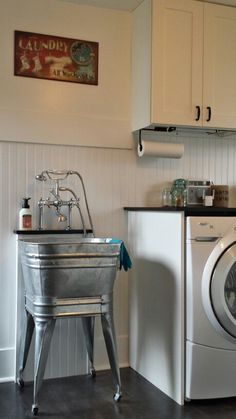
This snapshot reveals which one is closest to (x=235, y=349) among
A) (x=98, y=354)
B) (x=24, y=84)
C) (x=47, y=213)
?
(x=98, y=354)

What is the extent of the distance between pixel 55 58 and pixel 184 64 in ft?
2.47

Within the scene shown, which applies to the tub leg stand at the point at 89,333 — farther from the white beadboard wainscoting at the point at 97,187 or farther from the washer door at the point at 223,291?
the washer door at the point at 223,291

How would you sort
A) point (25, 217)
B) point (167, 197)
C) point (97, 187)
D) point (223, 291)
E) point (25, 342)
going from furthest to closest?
point (167, 197), point (97, 187), point (25, 217), point (25, 342), point (223, 291)

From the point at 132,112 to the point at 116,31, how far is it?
50cm

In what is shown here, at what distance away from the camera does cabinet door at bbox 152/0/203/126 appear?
271 cm

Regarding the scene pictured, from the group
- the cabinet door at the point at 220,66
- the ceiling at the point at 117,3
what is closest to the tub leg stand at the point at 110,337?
the cabinet door at the point at 220,66

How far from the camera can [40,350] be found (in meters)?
2.25

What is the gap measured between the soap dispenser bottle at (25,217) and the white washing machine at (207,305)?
0.90m

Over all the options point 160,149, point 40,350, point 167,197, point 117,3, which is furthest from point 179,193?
point 40,350

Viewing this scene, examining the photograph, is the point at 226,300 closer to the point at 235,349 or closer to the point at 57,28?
the point at 235,349

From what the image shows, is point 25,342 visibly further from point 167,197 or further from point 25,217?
point 167,197

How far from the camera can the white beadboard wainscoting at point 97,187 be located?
2.74 meters

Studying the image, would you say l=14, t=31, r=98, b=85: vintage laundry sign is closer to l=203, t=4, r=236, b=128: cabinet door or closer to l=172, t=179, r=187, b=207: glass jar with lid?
l=203, t=4, r=236, b=128: cabinet door

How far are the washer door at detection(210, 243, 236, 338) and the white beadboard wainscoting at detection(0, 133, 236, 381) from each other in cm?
79
